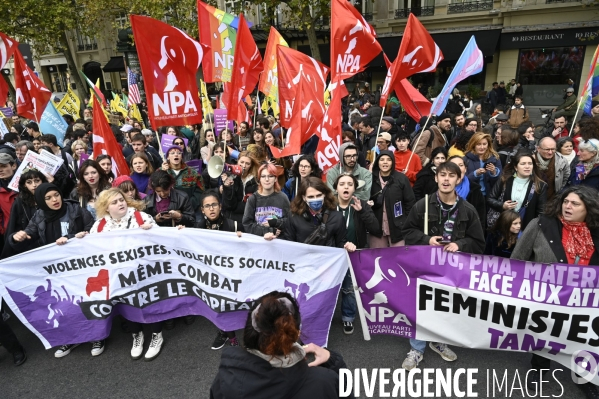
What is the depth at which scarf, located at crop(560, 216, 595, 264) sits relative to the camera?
3031mm

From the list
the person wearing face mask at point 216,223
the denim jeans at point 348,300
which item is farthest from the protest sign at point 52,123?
the denim jeans at point 348,300

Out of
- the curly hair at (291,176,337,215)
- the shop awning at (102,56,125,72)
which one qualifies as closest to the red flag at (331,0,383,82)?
the curly hair at (291,176,337,215)

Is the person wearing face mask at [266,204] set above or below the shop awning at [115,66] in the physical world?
below

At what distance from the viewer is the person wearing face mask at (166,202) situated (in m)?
4.31

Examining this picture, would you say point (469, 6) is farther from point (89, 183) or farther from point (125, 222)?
point (125, 222)

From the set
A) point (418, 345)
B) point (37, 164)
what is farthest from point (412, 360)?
point (37, 164)

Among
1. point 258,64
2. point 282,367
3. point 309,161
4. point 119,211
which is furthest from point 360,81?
point 282,367

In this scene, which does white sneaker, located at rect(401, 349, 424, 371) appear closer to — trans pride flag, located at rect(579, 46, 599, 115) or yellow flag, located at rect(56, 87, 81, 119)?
trans pride flag, located at rect(579, 46, 599, 115)

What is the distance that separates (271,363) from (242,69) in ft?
16.2

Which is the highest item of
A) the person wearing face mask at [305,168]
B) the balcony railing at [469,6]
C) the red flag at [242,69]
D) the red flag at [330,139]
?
the balcony railing at [469,6]

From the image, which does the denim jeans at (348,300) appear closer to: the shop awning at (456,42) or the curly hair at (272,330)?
the curly hair at (272,330)

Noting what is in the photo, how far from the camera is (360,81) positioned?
24.0 m

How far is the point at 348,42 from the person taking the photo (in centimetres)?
507

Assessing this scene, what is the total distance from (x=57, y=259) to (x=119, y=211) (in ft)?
2.35
